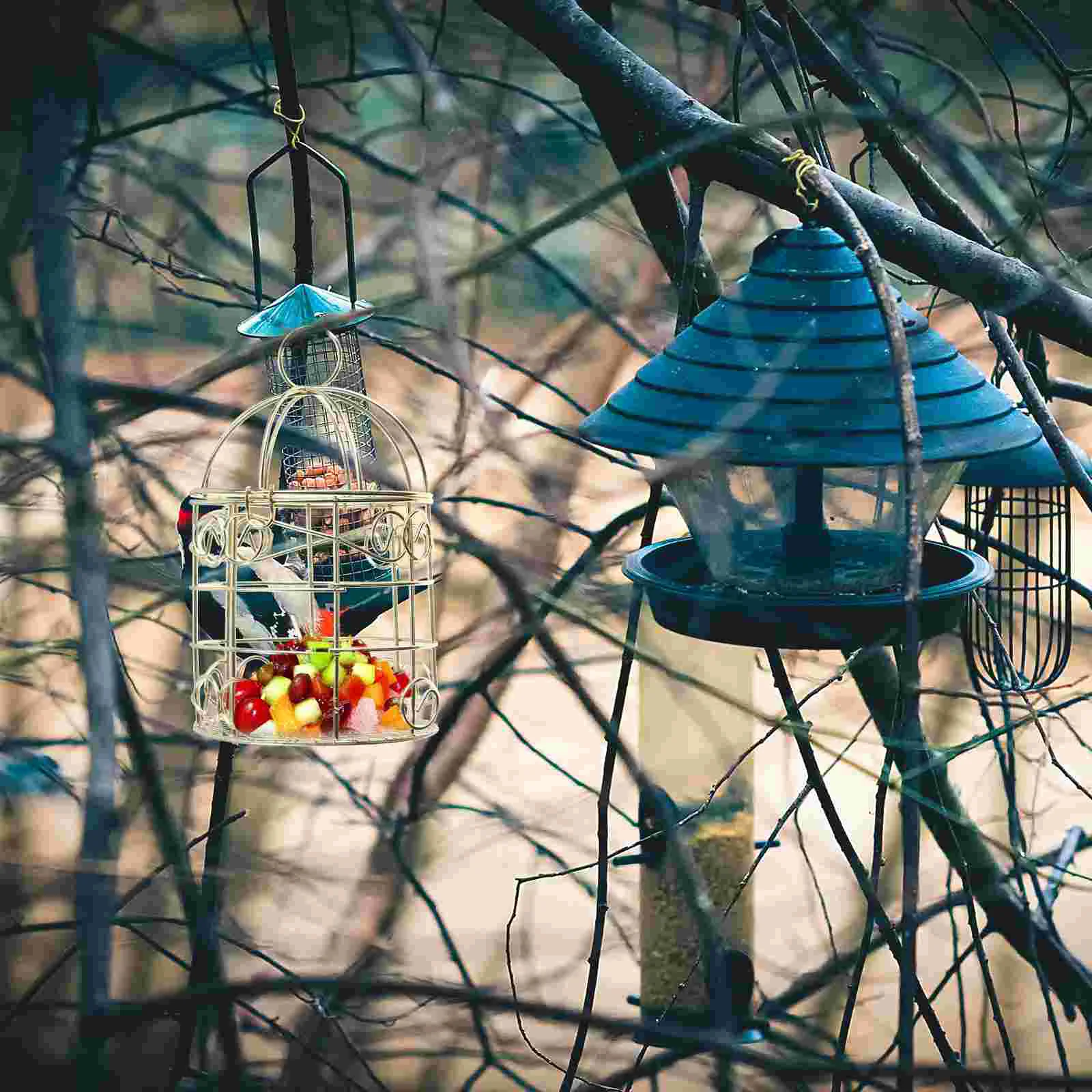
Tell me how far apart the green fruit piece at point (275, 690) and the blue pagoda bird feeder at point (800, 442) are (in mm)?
383

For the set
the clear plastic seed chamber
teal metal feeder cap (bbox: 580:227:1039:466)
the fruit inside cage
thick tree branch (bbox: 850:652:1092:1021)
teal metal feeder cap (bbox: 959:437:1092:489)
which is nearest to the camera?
teal metal feeder cap (bbox: 580:227:1039:466)

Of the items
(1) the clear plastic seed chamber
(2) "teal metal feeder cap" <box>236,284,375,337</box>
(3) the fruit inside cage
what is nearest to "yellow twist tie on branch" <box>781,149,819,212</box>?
(1) the clear plastic seed chamber

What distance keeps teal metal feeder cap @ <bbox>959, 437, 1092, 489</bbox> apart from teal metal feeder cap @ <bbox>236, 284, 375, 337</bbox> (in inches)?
22.3

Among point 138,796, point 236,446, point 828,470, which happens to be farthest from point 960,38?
point 138,796

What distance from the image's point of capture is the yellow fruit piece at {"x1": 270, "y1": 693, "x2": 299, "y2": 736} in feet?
4.09

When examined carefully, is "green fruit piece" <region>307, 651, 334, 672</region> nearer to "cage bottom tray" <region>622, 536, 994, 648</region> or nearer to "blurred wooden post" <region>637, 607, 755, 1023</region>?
"cage bottom tray" <region>622, 536, 994, 648</region>

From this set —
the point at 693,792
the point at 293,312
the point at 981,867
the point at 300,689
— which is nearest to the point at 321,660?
the point at 300,689

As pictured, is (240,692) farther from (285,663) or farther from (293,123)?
(293,123)

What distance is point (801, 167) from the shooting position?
2.95ft

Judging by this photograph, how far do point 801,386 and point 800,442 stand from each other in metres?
0.04

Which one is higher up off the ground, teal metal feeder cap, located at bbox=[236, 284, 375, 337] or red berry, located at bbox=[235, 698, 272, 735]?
teal metal feeder cap, located at bbox=[236, 284, 375, 337]

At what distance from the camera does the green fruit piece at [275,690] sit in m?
1.26

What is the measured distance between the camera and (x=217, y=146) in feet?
8.06

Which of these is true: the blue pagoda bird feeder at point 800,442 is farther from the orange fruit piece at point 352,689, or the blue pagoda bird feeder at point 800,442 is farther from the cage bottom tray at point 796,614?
the orange fruit piece at point 352,689
